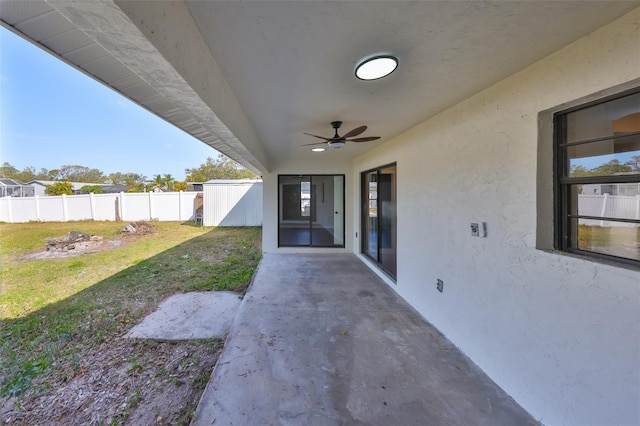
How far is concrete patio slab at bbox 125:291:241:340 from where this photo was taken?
282 centimetres

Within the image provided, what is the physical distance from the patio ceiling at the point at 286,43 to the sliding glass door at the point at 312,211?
4.56 m

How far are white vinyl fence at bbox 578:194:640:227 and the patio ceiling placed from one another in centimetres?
93

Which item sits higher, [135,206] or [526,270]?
[135,206]

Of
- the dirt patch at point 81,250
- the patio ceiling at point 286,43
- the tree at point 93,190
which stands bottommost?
the dirt patch at point 81,250

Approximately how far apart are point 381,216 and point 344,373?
130 inches

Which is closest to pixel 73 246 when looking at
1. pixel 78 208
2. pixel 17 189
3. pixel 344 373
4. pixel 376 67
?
pixel 78 208

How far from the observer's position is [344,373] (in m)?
2.07

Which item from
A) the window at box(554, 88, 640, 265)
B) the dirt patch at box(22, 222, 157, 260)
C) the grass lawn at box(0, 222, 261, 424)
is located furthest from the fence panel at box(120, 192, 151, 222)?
the window at box(554, 88, 640, 265)

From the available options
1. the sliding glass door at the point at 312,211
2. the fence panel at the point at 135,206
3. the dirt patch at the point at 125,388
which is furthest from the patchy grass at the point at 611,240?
the fence panel at the point at 135,206

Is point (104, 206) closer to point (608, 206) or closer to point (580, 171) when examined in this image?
point (580, 171)

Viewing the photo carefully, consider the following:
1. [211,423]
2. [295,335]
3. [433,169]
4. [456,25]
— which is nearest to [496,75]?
[456,25]

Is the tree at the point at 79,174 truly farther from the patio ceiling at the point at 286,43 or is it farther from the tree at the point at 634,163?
the tree at the point at 634,163

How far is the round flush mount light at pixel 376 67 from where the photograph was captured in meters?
1.53

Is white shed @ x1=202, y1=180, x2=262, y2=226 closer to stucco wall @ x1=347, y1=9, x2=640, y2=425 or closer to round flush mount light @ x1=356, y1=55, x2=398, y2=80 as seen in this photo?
stucco wall @ x1=347, y1=9, x2=640, y2=425
